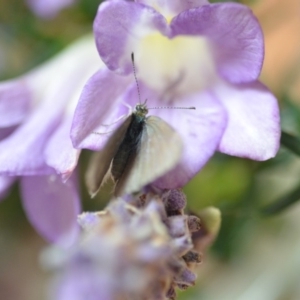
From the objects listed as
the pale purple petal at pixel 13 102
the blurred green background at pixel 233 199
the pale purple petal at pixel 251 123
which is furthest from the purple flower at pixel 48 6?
the pale purple petal at pixel 251 123

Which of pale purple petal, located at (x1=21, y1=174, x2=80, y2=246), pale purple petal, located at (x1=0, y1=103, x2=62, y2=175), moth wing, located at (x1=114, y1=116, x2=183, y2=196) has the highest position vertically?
moth wing, located at (x1=114, y1=116, x2=183, y2=196)

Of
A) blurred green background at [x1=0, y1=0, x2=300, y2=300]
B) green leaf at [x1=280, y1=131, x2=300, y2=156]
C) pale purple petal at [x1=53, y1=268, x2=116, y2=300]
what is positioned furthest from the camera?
blurred green background at [x1=0, y1=0, x2=300, y2=300]

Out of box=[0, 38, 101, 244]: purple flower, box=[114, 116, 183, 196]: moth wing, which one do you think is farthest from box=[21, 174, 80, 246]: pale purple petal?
box=[114, 116, 183, 196]: moth wing

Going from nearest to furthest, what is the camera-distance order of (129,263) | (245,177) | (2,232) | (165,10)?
1. (129,263)
2. (165,10)
3. (245,177)
4. (2,232)

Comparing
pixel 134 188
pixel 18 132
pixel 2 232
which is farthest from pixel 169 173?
pixel 2 232

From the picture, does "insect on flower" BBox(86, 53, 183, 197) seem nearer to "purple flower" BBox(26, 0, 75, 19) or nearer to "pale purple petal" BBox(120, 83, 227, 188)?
"pale purple petal" BBox(120, 83, 227, 188)

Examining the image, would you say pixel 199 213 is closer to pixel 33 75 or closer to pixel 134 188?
pixel 134 188

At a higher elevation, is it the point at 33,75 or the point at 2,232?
the point at 33,75
